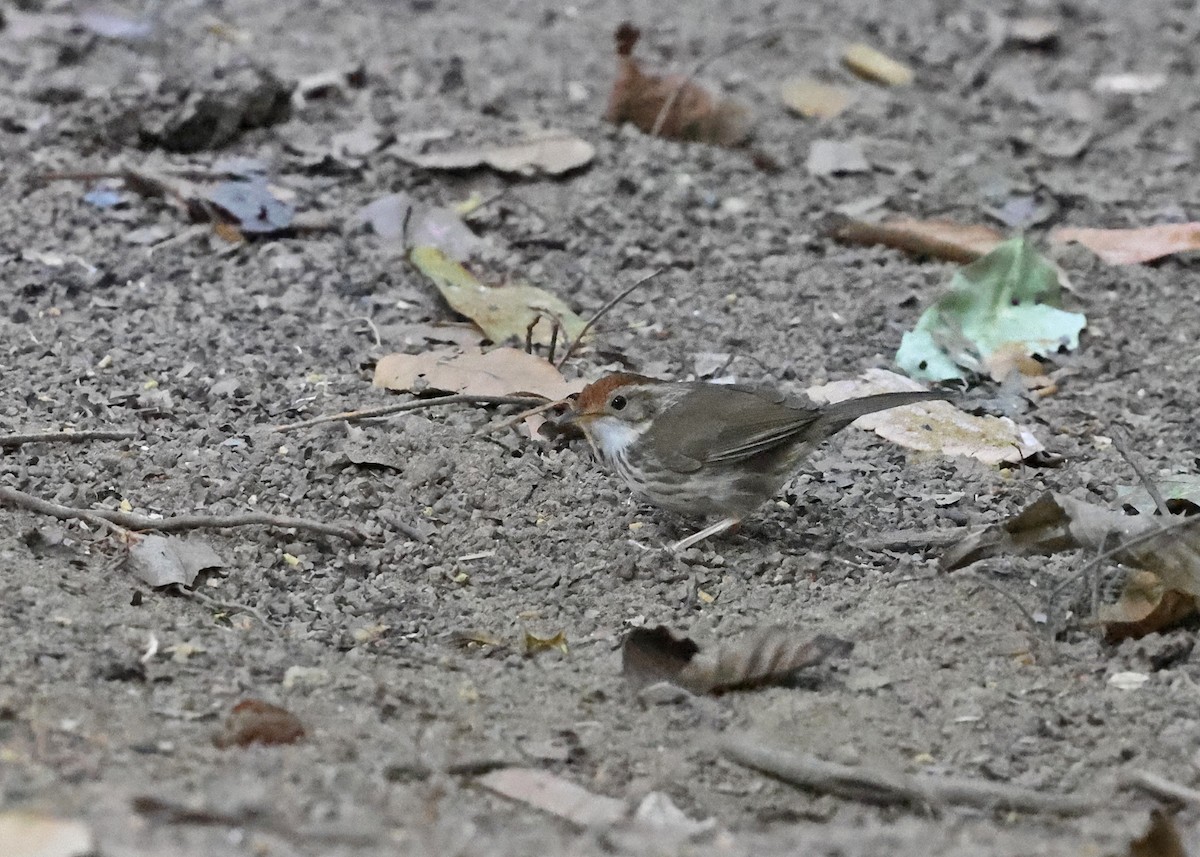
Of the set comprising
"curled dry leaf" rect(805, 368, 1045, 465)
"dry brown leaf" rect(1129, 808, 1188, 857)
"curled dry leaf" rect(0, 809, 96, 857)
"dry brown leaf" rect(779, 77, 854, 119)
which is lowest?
"curled dry leaf" rect(805, 368, 1045, 465)

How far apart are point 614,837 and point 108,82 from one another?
5.58 metres

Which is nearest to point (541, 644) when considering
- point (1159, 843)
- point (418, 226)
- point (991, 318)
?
point (1159, 843)

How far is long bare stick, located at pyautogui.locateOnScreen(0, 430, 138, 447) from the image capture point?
4484 millimetres

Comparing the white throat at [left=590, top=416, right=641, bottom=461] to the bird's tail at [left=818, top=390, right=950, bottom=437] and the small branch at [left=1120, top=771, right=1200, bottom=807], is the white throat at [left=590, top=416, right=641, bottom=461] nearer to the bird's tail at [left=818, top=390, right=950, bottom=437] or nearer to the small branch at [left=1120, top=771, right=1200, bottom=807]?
the bird's tail at [left=818, top=390, right=950, bottom=437]

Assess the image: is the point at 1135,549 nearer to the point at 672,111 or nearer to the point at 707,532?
the point at 707,532

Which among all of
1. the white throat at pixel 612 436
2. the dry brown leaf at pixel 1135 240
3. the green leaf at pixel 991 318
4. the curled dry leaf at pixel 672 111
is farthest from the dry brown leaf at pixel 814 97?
the white throat at pixel 612 436

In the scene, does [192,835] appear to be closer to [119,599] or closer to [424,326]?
[119,599]

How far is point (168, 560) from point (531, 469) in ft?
3.84

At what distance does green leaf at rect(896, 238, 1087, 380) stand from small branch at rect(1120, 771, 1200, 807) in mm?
2518

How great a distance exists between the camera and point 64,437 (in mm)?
4551

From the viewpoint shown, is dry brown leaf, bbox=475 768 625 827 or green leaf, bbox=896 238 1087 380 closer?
dry brown leaf, bbox=475 768 625 827

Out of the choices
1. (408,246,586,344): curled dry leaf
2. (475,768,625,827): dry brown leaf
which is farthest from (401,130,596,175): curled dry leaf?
(475,768,625,827): dry brown leaf

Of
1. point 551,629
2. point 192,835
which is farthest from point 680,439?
point 192,835

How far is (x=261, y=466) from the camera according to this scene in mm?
4645
